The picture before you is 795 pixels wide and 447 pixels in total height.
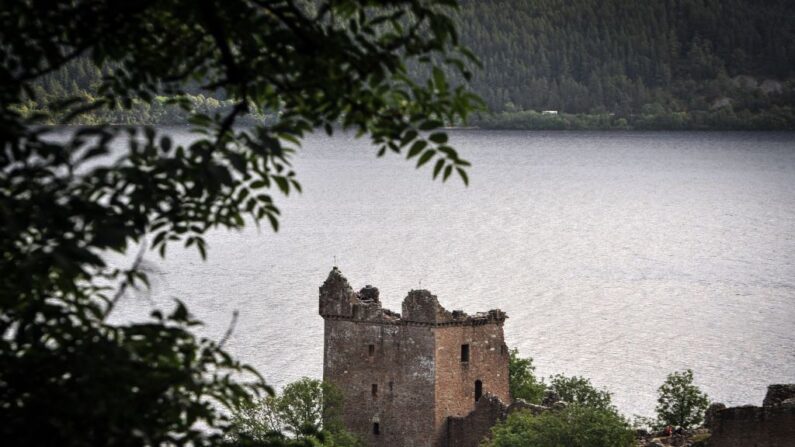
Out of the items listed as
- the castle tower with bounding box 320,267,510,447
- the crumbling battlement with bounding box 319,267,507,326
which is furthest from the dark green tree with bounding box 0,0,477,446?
the castle tower with bounding box 320,267,510,447

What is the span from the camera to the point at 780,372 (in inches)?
3504

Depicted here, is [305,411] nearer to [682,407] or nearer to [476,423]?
[476,423]

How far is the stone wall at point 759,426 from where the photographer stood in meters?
46.8

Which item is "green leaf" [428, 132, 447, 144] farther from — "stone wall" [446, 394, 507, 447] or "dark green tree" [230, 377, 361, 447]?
"stone wall" [446, 394, 507, 447]

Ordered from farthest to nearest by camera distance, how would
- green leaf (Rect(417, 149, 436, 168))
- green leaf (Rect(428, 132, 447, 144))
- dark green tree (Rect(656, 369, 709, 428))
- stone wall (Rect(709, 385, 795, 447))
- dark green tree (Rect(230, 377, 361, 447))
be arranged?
dark green tree (Rect(656, 369, 709, 428)) → dark green tree (Rect(230, 377, 361, 447)) → stone wall (Rect(709, 385, 795, 447)) → green leaf (Rect(417, 149, 436, 168)) → green leaf (Rect(428, 132, 447, 144))

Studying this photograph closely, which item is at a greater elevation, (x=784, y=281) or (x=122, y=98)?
(x=122, y=98)

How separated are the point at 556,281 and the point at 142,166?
12138cm

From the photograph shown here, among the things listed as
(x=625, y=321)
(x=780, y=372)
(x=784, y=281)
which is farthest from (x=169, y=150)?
(x=784, y=281)

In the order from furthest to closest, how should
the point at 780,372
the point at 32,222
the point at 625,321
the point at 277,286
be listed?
the point at 277,286, the point at 625,321, the point at 780,372, the point at 32,222

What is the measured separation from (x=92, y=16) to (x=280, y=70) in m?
1.34

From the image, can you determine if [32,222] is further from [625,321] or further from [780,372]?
[625,321]

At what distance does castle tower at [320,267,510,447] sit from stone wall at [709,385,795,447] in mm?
14823

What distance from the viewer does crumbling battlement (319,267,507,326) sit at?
60125 mm

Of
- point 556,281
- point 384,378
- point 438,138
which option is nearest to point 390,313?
point 384,378
